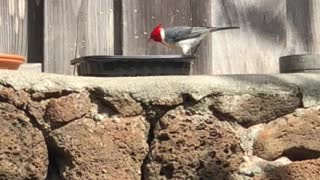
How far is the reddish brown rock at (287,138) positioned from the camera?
94.0 inches

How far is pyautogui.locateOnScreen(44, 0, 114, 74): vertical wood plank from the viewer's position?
2.57 meters

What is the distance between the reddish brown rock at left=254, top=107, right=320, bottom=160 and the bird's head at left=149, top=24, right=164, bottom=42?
42cm

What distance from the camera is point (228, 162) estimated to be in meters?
2.32

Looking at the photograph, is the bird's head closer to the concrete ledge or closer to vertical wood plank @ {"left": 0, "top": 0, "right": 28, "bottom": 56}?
the concrete ledge

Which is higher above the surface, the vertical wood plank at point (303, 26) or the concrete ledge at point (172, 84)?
the vertical wood plank at point (303, 26)

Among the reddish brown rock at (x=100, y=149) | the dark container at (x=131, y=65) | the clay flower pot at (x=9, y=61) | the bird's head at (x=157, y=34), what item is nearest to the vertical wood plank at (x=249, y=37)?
the bird's head at (x=157, y=34)

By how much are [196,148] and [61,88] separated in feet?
1.30

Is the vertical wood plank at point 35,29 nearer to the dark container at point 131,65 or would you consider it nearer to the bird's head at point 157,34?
the dark container at point 131,65

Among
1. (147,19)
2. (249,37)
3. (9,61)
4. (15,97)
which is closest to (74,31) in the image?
(147,19)

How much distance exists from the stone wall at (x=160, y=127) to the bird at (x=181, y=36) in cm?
25

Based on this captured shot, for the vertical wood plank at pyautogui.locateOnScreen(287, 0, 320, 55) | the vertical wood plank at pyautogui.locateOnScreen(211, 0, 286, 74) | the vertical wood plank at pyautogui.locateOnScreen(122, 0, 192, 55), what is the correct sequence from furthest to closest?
the vertical wood plank at pyautogui.locateOnScreen(287, 0, 320, 55) < the vertical wood plank at pyautogui.locateOnScreen(211, 0, 286, 74) < the vertical wood plank at pyautogui.locateOnScreen(122, 0, 192, 55)

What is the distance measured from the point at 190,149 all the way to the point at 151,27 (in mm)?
542

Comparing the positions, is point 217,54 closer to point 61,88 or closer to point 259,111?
point 259,111

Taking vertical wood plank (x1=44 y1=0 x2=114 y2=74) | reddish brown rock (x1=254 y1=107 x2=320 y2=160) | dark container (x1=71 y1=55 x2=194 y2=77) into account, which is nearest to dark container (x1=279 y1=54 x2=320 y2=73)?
reddish brown rock (x1=254 y1=107 x2=320 y2=160)
